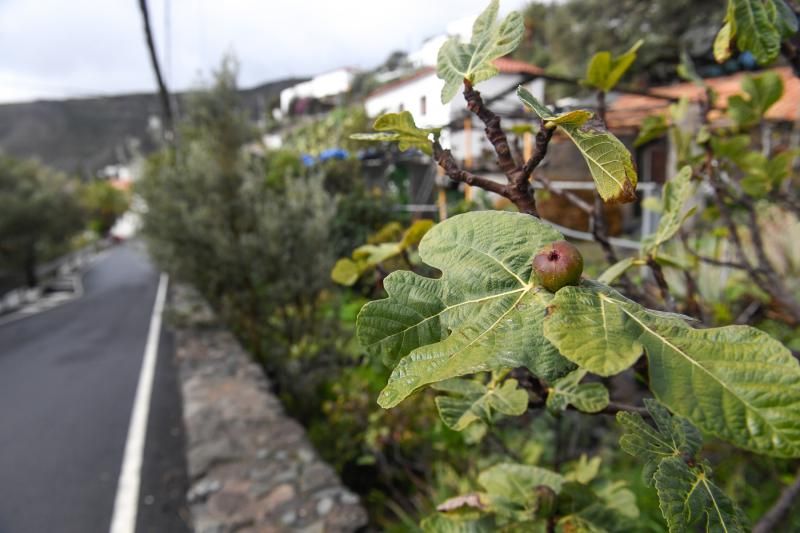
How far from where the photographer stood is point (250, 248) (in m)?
5.55

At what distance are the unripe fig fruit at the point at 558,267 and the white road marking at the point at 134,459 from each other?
4.43 metres

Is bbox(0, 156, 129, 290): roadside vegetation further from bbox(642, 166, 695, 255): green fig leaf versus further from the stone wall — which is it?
bbox(642, 166, 695, 255): green fig leaf

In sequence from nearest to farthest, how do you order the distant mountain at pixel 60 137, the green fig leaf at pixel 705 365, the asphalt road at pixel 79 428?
1. the green fig leaf at pixel 705 365
2. the asphalt road at pixel 79 428
3. the distant mountain at pixel 60 137

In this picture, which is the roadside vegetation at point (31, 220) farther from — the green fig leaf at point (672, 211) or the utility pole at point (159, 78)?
the green fig leaf at point (672, 211)

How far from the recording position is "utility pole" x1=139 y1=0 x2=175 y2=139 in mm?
7680

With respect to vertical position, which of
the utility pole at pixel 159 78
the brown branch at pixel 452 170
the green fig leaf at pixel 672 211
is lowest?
the green fig leaf at pixel 672 211

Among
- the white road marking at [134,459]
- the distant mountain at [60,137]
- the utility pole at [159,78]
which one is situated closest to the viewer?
the white road marking at [134,459]

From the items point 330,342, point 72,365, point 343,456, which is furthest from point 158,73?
point 343,456

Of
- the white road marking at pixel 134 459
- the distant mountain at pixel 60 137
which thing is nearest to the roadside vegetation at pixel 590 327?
the white road marking at pixel 134 459

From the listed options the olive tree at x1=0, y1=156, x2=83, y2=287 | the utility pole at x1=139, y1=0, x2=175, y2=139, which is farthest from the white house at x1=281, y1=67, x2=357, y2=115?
the olive tree at x1=0, y1=156, x2=83, y2=287

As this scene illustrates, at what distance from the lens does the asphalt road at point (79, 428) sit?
167 inches

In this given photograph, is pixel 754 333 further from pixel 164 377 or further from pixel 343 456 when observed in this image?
pixel 164 377

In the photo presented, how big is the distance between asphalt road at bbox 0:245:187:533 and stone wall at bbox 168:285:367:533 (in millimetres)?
782

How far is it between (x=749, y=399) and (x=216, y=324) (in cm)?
700
